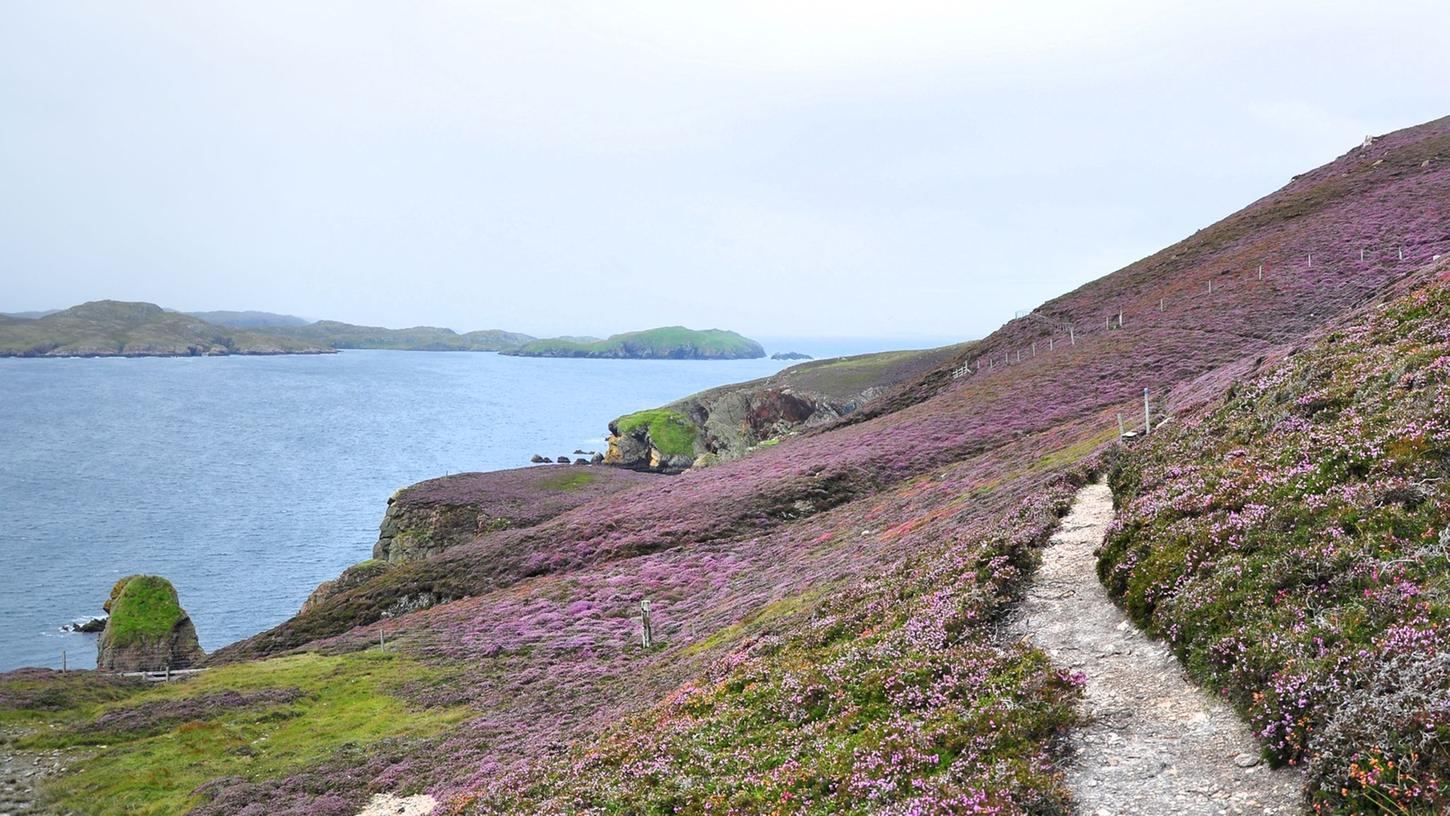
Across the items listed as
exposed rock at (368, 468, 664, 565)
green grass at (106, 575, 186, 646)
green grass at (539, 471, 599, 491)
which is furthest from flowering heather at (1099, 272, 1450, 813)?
green grass at (539, 471, 599, 491)

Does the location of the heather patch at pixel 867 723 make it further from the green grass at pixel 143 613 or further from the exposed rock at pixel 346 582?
the exposed rock at pixel 346 582

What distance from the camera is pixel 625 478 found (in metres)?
90.5

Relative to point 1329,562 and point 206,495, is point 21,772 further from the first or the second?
point 206,495

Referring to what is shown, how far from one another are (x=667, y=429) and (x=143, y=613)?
71.6 m

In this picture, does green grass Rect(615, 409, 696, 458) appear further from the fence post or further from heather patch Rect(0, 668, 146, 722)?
heather patch Rect(0, 668, 146, 722)

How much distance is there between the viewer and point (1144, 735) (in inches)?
432

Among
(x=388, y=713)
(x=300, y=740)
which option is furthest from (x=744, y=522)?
(x=300, y=740)

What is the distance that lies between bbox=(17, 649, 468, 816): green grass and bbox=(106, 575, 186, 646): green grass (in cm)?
1013

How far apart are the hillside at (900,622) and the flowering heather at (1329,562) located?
0.05 meters

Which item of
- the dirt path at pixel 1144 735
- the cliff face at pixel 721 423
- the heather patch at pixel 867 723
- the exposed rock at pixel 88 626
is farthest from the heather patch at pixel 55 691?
the cliff face at pixel 721 423

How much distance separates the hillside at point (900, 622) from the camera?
35.0 ft

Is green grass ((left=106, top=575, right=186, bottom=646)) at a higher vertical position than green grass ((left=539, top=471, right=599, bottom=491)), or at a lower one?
lower

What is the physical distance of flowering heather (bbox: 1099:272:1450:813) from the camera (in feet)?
26.7

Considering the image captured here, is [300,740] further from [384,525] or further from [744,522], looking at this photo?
[384,525]
